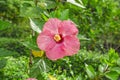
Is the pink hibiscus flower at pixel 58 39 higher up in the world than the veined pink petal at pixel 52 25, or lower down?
lower down

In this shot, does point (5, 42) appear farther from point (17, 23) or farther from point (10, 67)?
point (10, 67)

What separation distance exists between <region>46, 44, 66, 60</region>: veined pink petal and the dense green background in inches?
5.1

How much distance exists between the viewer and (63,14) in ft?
4.62

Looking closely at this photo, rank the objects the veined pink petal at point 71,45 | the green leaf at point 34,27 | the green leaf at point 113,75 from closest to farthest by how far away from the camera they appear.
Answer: the veined pink petal at point 71,45, the green leaf at point 34,27, the green leaf at point 113,75

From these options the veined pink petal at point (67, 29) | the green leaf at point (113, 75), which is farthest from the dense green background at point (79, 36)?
the veined pink petal at point (67, 29)

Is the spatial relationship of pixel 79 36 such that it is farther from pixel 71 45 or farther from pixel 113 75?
pixel 113 75

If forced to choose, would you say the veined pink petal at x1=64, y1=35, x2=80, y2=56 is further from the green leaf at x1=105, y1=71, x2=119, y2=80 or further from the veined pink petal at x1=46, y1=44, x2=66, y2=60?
Result: the green leaf at x1=105, y1=71, x2=119, y2=80

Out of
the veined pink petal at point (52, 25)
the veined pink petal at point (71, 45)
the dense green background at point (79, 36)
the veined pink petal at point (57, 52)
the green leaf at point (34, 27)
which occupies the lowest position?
the dense green background at point (79, 36)

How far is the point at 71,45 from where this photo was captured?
48.9 inches

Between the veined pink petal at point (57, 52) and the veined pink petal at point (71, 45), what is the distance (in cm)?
2

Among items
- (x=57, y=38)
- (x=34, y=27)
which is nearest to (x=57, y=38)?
(x=57, y=38)

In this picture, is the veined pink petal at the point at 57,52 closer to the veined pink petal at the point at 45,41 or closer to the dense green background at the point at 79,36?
the veined pink petal at the point at 45,41

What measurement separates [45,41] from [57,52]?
5cm

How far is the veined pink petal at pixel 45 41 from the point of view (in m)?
1.26
